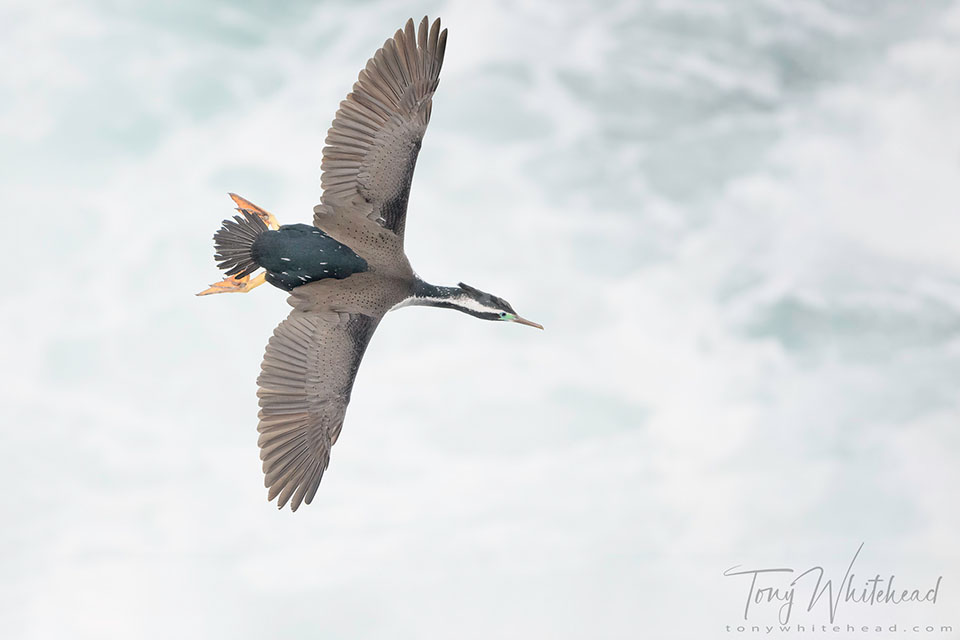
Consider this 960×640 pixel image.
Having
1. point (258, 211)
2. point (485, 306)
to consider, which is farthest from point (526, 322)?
point (258, 211)

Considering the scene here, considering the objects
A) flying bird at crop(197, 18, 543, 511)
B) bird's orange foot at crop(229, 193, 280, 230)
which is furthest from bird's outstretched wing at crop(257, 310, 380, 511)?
bird's orange foot at crop(229, 193, 280, 230)

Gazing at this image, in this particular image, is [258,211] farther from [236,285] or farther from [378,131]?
[378,131]

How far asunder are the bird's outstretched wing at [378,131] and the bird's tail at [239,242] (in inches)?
20.8

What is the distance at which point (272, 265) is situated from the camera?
12203mm

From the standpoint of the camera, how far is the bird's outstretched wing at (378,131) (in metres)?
12.2

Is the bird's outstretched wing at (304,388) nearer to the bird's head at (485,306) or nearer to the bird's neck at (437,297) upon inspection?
the bird's neck at (437,297)

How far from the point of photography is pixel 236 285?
497 inches

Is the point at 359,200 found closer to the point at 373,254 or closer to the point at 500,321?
the point at 373,254

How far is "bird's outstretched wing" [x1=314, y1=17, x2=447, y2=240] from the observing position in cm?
1216

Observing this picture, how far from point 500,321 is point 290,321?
180 centimetres

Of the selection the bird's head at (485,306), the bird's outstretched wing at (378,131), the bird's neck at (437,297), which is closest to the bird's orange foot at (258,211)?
the bird's outstretched wing at (378,131)

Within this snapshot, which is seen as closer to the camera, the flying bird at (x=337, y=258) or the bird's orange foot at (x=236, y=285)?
the flying bird at (x=337, y=258)

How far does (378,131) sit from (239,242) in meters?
1.43

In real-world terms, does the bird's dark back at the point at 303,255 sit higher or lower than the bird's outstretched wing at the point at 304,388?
higher
